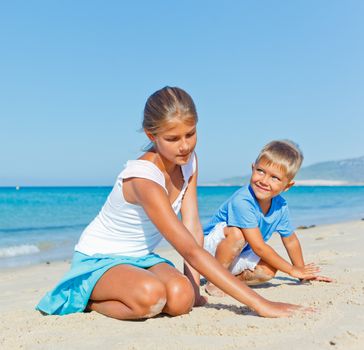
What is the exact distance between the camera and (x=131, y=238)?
10.7 ft

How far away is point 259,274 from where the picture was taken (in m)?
4.01

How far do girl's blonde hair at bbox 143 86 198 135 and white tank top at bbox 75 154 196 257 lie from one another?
0.26m

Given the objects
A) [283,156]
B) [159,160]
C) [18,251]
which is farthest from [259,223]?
[18,251]

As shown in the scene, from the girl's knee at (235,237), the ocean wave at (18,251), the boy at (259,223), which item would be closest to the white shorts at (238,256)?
the boy at (259,223)

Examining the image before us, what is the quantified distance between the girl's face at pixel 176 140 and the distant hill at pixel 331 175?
120 m

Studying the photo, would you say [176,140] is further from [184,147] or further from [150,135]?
[150,135]

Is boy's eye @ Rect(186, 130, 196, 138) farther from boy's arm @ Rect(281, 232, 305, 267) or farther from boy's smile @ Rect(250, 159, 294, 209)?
boy's arm @ Rect(281, 232, 305, 267)

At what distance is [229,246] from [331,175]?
144 m

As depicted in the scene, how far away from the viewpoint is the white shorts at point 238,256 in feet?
13.1

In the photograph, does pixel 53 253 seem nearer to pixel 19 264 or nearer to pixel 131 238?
pixel 19 264

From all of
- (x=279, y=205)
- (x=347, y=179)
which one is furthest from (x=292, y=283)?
(x=347, y=179)

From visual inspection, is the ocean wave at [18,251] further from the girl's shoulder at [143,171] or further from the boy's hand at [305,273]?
the girl's shoulder at [143,171]

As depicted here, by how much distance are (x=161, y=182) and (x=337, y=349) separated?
4.52 ft

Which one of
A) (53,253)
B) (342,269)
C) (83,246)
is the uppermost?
(83,246)
